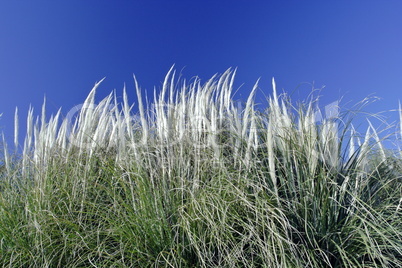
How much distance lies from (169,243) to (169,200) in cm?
25

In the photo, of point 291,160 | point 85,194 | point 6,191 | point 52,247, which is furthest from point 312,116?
point 6,191

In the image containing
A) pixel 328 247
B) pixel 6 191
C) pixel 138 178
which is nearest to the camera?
pixel 328 247

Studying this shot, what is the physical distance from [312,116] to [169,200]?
1.11m

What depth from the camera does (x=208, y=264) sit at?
1660mm

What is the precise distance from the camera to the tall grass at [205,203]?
171cm

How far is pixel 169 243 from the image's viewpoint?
5.68 feet

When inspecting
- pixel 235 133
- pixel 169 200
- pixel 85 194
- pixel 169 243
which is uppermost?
pixel 235 133

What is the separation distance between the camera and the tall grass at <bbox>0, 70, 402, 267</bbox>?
5.61 feet

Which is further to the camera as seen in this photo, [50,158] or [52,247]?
[50,158]

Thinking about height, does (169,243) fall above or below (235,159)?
below

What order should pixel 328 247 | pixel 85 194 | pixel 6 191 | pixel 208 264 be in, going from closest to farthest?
pixel 208 264, pixel 328 247, pixel 85 194, pixel 6 191

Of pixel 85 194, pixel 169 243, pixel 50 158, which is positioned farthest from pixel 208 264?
pixel 50 158

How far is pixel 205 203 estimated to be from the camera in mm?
1756

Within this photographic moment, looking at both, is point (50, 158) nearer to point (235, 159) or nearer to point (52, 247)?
point (52, 247)
